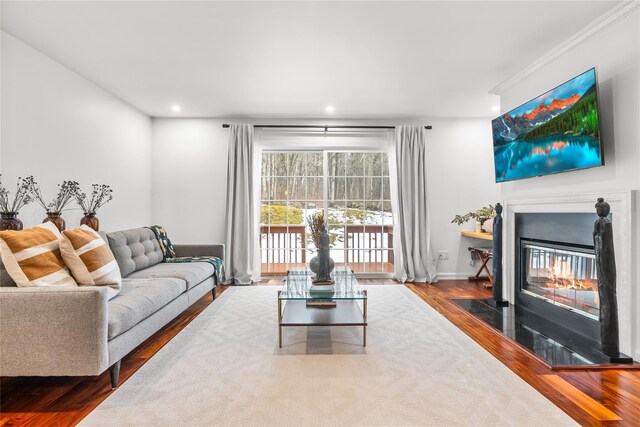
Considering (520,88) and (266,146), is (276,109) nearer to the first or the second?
(266,146)

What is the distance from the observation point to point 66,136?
10.7 ft

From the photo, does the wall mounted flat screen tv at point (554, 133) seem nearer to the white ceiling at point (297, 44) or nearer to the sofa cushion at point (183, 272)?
the white ceiling at point (297, 44)

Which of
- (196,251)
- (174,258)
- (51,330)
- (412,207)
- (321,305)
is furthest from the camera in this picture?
(412,207)

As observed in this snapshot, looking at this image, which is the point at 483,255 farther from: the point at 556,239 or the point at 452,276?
the point at 556,239

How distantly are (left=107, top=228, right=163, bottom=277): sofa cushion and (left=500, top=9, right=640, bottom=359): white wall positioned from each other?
13.3ft

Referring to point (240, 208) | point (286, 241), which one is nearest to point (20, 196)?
point (240, 208)

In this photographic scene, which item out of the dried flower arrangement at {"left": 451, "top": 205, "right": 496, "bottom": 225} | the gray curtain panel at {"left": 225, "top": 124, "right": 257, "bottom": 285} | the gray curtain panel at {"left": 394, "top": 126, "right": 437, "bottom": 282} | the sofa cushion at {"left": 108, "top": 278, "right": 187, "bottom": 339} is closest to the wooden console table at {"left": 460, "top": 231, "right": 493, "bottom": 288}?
the dried flower arrangement at {"left": 451, "top": 205, "right": 496, "bottom": 225}

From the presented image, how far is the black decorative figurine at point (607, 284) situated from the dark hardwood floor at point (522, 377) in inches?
7.5

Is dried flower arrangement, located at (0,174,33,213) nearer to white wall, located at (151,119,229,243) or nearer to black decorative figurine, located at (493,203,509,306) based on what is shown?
white wall, located at (151,119,229,243)

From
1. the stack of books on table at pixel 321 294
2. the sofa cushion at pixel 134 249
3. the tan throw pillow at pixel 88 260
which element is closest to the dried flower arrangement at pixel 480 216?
the stack of books on table at pixel 321 294

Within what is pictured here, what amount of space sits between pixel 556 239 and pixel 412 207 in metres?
2.12

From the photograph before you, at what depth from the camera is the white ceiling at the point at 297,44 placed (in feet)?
7.68

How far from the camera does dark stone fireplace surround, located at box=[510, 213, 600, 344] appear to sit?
2650 mm

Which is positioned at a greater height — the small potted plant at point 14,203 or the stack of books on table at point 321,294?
the small potted plant at point 14,203
